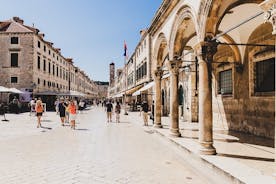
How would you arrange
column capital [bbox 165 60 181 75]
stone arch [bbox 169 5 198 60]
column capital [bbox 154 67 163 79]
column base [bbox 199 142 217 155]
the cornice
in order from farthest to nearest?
1. column capital [bbox 154 67 163 79]
2. column capital [bbox 165 60 181 75]
3. the cornice
4. stone arch [bbox 169 5 198 60]
5. column base [bbox 199 142 217 155]

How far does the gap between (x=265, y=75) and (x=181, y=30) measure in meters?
4.04

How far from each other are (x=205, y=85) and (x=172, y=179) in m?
3.13

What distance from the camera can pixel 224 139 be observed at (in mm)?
10422

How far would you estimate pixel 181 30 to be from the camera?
10391 mm

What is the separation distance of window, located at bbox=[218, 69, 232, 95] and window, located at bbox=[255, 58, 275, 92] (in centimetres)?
226

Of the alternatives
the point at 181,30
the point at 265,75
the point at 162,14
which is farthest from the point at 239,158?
the point at 162,14

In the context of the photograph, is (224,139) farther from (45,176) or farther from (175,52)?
(45,176)

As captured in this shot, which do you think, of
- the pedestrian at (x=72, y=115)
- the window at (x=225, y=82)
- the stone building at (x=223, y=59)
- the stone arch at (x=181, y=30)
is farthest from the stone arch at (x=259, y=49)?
the pedestrian at (x=72, y=115)

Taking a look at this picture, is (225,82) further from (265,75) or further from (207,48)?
(207,48)

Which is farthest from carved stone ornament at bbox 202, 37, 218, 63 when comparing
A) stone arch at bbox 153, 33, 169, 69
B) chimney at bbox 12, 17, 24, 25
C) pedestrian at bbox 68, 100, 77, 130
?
chimney at bbox 12, 17, 24, 25

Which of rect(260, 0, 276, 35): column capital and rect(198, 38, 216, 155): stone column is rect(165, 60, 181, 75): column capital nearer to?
rect(198, 38, 216, 155): stone column

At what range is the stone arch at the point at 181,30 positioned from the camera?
31.0 feet

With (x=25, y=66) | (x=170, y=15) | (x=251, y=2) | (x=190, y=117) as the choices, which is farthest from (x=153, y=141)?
(x=25, y=66)

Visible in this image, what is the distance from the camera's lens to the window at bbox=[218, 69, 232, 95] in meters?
13.8
